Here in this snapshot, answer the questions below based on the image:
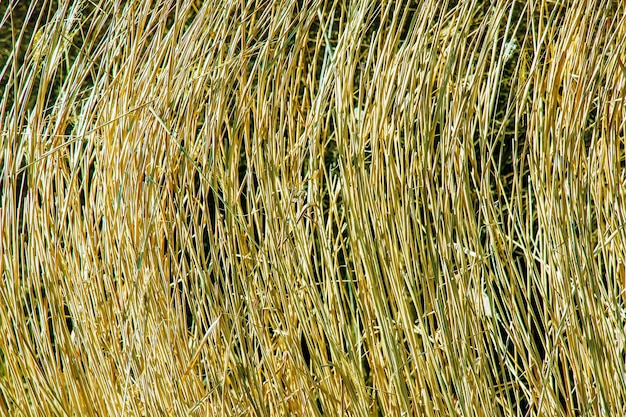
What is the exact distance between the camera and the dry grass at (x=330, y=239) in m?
0.83

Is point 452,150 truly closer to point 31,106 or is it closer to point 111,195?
point 111,195

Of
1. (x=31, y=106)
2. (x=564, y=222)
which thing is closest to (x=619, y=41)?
(x=564, y=222)

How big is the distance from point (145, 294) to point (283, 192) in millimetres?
248

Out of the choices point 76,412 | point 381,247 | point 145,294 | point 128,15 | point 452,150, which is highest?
point 128,15

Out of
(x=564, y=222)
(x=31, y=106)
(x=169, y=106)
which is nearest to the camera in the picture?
(x=564, y=222)

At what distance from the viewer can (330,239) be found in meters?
0.90

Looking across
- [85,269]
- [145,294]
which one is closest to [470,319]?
[145,294]

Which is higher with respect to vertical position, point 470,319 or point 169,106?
point 169,106

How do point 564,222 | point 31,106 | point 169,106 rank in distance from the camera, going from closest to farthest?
point 564,222 < point 169,106 < point 31,106

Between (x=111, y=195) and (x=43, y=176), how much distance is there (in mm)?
136

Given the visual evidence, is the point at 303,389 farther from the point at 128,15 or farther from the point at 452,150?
the point at 128,15

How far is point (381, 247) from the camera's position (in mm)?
859

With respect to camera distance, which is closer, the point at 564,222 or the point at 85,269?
the point at 564,222

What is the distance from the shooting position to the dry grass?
826 millimetres
